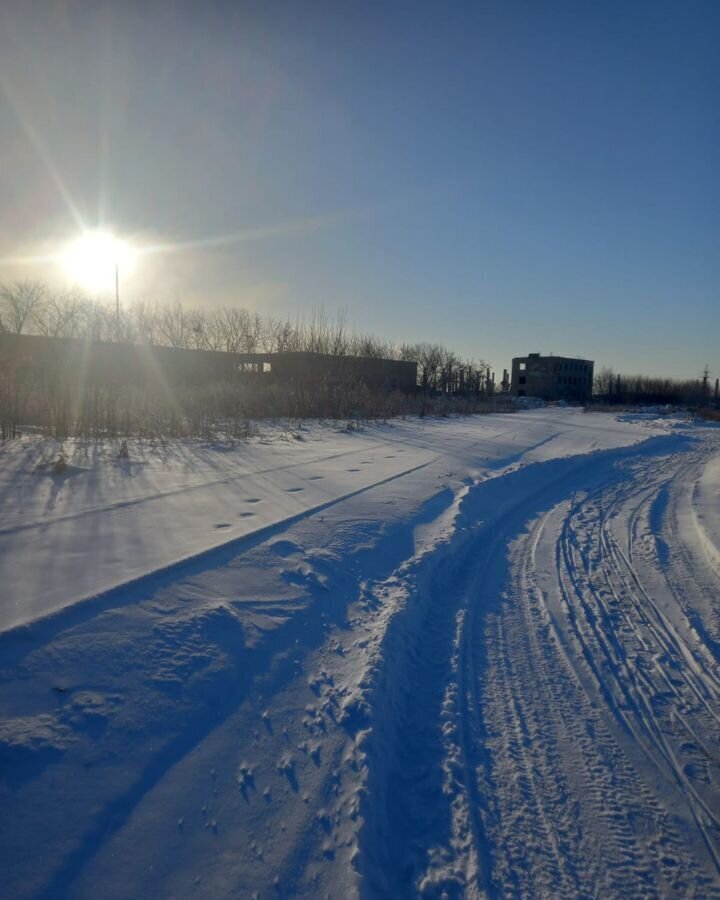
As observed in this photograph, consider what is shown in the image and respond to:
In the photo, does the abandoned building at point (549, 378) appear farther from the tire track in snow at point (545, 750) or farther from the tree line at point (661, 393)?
the tire track in snow at point (545, 750)

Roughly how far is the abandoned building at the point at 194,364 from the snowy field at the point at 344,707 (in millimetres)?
17337

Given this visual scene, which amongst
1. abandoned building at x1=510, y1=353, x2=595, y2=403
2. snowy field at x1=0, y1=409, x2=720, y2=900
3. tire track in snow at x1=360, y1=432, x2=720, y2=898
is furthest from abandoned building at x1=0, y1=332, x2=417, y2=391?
abandoned building at x1=510, y1=353, x2=595, y2=403

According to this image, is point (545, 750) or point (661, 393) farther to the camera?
point (661, 393)

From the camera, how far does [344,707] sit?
2.72 meters

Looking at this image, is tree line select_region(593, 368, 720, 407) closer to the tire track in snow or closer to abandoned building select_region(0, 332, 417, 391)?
abandoned building select_region(0, 332, 417, 391)

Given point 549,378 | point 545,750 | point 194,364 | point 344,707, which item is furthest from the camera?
point 549,378

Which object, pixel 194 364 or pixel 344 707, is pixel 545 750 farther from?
pixel 194 364

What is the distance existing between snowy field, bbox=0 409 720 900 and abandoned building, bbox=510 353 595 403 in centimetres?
6867

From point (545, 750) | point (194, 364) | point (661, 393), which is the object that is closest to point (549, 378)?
point (661, 393)

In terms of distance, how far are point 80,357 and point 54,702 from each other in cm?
3050

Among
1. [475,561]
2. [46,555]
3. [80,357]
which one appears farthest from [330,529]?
[80,357]

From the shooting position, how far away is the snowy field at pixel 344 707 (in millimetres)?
1910

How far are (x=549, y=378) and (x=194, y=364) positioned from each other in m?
53.3

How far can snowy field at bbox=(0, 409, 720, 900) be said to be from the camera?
191cm
